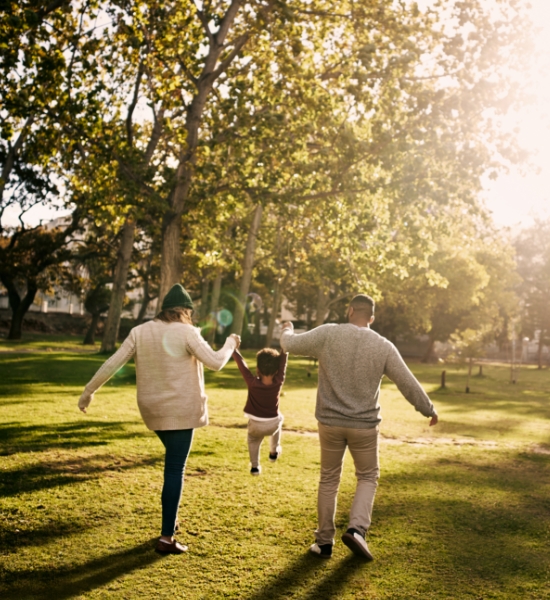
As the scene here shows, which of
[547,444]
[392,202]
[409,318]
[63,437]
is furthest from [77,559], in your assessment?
[409,318]

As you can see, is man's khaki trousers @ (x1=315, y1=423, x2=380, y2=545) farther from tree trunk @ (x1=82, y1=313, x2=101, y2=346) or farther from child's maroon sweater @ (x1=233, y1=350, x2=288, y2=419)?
tree trunk @ (x1=82, y1=313, x2=101, y2=346)

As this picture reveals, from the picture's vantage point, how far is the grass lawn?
542cm

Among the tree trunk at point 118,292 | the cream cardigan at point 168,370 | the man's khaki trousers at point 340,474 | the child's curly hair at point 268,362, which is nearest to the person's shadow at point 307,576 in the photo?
the man's khaki trousers at point 340,474

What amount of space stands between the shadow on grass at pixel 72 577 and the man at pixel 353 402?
5.13 feet

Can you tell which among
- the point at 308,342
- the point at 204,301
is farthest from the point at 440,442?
the point at 204,301

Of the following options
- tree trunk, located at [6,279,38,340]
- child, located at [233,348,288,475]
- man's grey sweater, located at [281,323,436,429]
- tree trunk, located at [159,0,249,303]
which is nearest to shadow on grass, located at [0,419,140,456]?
child, located at [233,348,288,475]

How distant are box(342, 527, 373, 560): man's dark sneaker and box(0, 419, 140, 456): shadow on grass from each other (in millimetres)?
5913

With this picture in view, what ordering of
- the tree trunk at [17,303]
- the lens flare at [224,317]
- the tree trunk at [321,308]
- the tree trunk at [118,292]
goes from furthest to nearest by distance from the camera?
the lens flare at [224,317] < the tree trunk at [321,308] < the tree trunk at [17,303] < the tree trunk at [118,292]

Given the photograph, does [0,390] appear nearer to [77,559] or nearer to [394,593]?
[77,559]

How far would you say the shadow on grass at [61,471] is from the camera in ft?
26.9

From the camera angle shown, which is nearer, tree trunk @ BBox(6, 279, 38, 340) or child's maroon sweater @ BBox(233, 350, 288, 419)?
child's maroon sweater @ BBox(233, 350, 288, 419)

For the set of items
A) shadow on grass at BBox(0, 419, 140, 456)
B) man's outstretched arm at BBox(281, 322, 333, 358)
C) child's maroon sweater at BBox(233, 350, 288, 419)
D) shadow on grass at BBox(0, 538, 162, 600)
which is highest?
man's outstretched arm at BBox(281, 322, 333, 358)

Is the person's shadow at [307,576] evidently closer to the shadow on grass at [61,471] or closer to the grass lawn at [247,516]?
the grass lawn at [247,516]

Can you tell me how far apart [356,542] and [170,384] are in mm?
2023
